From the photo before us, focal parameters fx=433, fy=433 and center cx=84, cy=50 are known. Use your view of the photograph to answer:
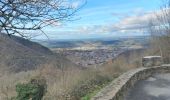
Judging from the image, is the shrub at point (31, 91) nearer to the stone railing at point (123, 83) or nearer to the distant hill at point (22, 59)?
the distant hill at point (22, 59)

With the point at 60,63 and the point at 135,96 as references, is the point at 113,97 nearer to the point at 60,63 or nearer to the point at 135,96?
the point at 135,96

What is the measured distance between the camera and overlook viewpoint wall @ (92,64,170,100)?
12.9 meters

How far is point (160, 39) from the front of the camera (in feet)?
108

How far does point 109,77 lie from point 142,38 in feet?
54.5

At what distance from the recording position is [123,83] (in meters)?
16.1

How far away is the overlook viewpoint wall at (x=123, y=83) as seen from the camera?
1293 centimetres

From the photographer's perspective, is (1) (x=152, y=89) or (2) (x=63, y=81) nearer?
(2) (x=63, y=81)

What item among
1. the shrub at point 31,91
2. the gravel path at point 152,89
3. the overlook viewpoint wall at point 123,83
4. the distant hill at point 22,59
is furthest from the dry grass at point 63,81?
the gravel path at point 152,89

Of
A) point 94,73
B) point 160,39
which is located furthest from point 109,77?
point 160,39

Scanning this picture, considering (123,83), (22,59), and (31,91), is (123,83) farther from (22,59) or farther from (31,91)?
(22,59)

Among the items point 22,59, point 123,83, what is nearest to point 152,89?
point 123,83

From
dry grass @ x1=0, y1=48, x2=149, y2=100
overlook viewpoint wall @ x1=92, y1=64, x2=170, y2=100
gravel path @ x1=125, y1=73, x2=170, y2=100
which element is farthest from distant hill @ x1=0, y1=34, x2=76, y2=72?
gravel path @ x1=125, y1=73, x2=170, y2=100

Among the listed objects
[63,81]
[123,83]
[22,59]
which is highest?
[22,59]

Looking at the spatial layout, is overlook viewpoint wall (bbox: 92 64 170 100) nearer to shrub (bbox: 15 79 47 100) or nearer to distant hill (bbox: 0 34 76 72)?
shrub (bbox: 15 79 47 100)
